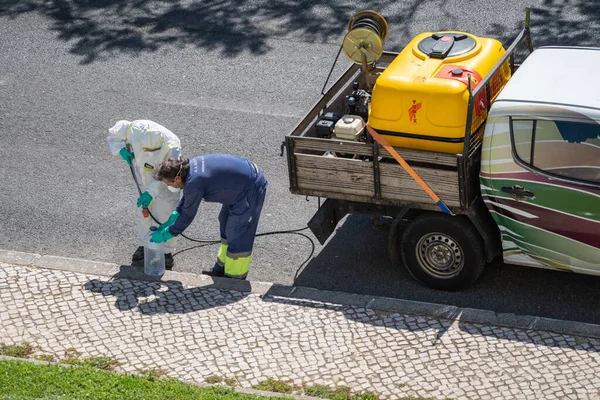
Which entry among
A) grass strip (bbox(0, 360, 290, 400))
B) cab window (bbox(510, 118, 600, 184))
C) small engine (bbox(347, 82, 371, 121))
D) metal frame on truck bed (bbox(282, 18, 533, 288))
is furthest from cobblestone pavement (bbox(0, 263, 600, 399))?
small engine (bbox(347, 82, 371, 121))

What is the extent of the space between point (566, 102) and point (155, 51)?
7.70m

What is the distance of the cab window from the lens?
24.0ft

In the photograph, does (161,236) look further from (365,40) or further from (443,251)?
(365,40)

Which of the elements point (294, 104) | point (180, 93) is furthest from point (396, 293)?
point (180, 93)

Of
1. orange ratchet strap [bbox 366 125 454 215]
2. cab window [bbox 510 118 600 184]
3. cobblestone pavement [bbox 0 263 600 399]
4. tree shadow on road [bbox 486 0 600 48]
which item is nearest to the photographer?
cobblestone pavement [bbox 0 263 600 399]

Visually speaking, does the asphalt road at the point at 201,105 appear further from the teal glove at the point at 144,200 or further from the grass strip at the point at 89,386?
the grass strip at the point at 89,386

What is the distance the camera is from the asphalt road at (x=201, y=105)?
348 inches

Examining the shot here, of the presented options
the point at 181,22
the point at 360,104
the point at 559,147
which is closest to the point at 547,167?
the point at 559,147

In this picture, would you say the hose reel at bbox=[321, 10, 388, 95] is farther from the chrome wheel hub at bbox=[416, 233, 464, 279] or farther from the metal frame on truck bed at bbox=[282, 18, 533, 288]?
the chrome wheel hub at bbox=[416, 233, 464, 279]

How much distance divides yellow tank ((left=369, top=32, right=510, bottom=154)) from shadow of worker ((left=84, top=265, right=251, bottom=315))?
1.92 m

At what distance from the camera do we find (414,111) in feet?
25.6

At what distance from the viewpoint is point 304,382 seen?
703 cm

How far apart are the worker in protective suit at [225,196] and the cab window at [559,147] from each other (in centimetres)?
237

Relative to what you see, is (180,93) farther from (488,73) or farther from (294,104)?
(488,73)
